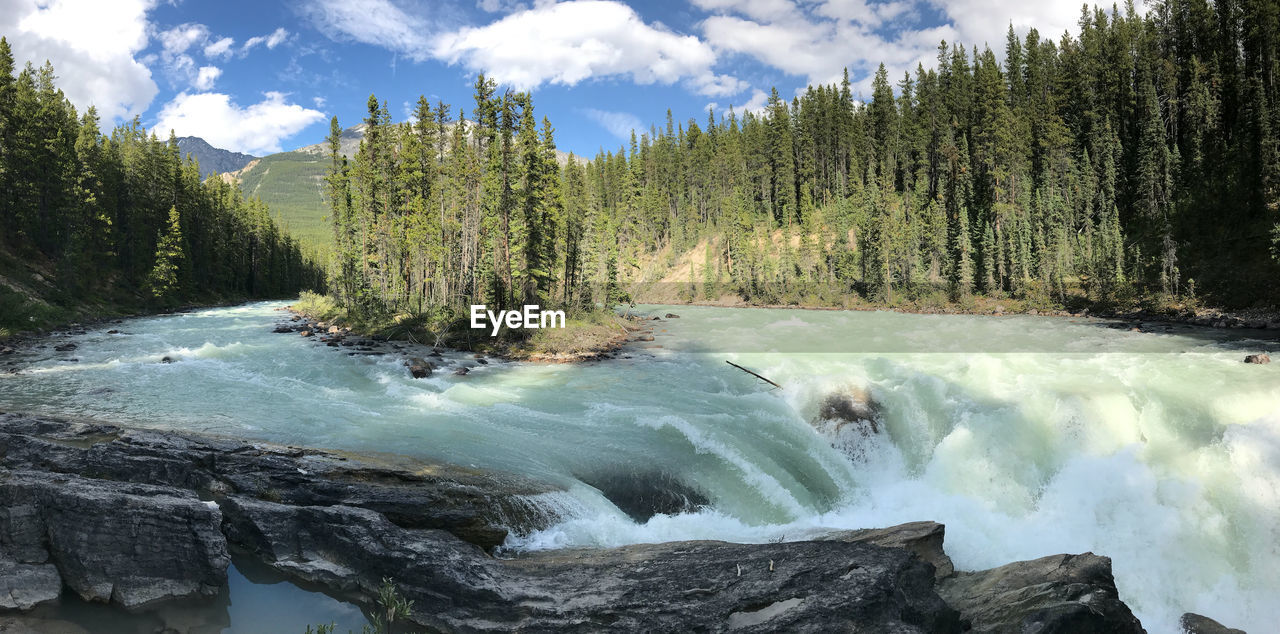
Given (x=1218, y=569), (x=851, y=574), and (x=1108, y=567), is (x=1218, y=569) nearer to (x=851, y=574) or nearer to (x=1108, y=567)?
(x=1108, y=567)

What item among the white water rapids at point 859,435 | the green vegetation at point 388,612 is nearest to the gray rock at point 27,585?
the green vegetation at point 388,612

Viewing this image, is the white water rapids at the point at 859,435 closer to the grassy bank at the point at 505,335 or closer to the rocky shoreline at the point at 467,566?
the rocky shoreline at the point at 467,566

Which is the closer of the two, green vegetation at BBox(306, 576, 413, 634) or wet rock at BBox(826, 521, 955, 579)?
green vegetation at BBox(306, 576, 413, 634)

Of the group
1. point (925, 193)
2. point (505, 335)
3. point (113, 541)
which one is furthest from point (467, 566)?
point (925, 193)

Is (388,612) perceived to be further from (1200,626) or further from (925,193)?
(925,193)

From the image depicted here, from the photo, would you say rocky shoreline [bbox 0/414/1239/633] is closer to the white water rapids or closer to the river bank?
the white water rapids

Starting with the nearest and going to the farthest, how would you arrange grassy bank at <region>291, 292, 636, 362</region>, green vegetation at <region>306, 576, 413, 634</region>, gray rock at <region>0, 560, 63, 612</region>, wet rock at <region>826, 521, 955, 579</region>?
gray rock at <region>0, 560, 63, 612</region>, green vegetation at <region>306, 576, 413, 634</region>, wet rock at <region>826, 521, 955, 579</region>, grassy bank at <region>291, 292, 636, 362</region>

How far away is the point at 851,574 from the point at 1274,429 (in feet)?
38.7

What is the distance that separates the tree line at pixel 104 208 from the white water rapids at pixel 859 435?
3124 centimetres

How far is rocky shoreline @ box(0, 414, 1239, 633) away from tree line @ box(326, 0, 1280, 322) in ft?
85.0

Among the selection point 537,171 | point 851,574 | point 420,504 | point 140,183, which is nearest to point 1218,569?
point 851,574

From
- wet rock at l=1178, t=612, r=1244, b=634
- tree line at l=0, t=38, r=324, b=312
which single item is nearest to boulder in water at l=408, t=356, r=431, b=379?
wet rock at l=1178, t=612, r=1244, b=634

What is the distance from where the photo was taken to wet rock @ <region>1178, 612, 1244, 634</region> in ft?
24.1

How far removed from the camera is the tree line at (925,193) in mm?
41844
